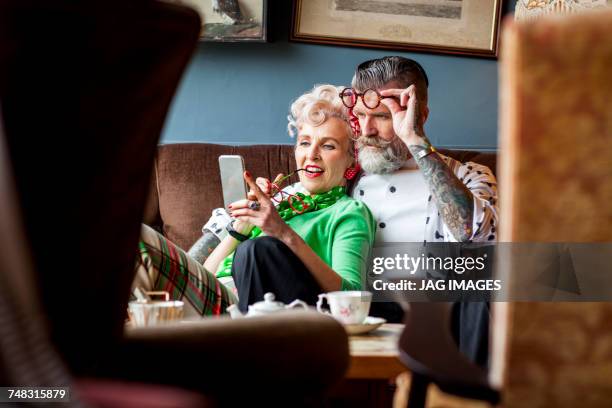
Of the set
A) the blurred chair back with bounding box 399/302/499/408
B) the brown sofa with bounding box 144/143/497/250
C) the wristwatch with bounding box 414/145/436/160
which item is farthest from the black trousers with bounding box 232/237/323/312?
the blurred chair back with bounding box 399/302/499/408

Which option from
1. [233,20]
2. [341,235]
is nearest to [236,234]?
[341,235]

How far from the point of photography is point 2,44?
0.50 metres

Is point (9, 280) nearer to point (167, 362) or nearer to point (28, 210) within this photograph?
point (28, 210)

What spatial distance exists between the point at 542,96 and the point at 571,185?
0.25 ft

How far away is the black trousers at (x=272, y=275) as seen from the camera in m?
2.01

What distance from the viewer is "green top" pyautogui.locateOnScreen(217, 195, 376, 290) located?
7.61 feet

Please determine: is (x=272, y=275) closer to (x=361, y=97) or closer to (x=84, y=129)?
(x=361, y=97)

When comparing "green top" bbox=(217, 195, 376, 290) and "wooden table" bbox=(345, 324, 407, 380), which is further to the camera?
"green top" bbox=(217, 195, 376, 290)

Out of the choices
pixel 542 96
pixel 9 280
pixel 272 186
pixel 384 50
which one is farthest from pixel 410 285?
pixel 9 280

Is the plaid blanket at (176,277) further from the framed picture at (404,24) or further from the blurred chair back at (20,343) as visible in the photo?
the framed picture at (404,24)

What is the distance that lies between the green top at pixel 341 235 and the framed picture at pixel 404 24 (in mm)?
889

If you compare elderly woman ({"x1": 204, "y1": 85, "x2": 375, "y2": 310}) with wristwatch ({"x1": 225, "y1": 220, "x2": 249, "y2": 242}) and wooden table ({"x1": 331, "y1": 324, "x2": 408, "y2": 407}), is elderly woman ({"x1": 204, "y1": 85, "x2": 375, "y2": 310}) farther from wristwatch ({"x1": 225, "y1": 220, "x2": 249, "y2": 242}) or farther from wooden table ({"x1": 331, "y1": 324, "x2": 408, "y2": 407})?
wooden table ({"x1": 331, "y1": 324, "x2": 408, "y2": 407})

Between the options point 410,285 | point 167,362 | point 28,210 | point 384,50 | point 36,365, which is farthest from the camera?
point 384,50

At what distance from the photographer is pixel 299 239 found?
2293 mm
